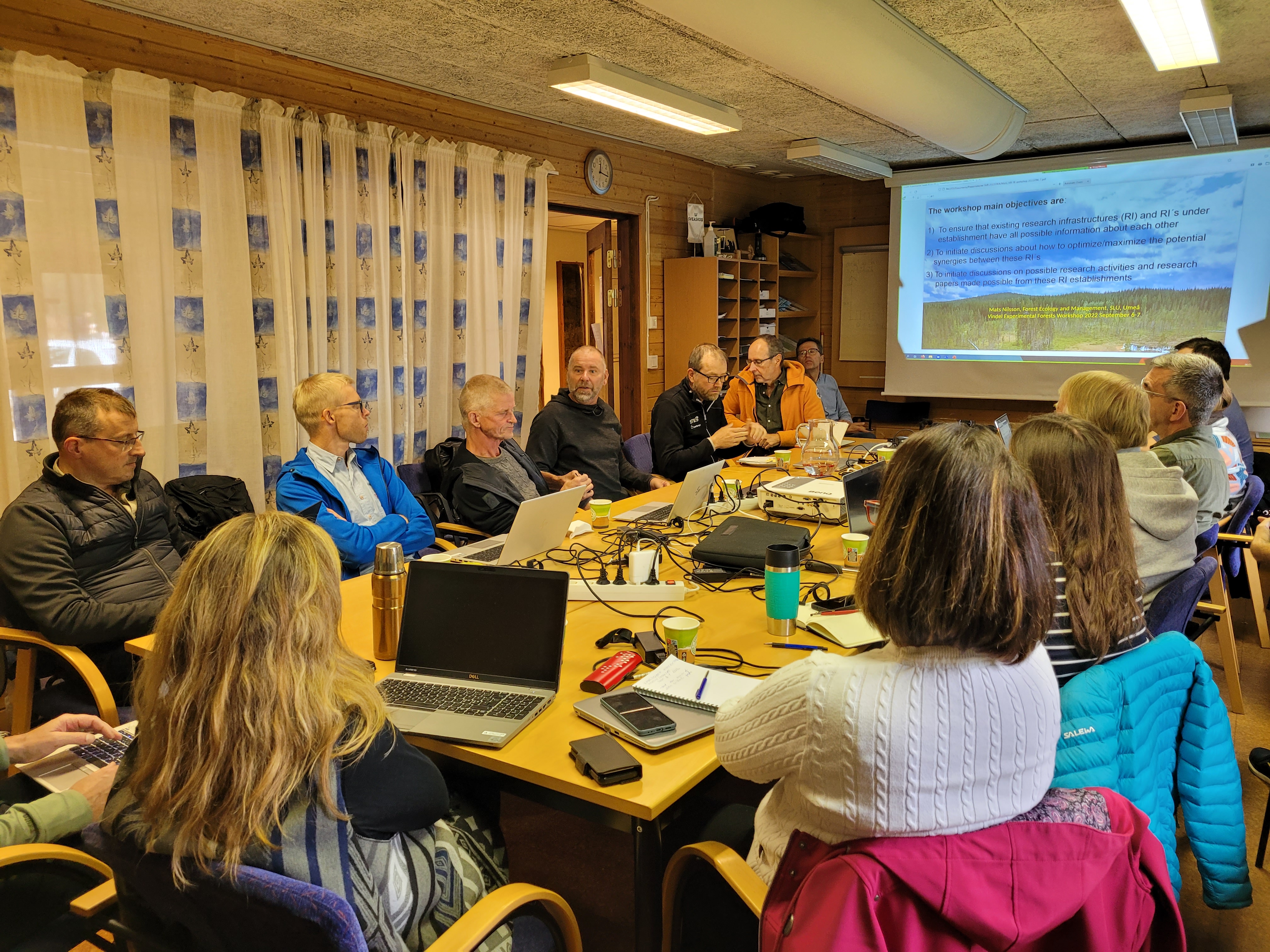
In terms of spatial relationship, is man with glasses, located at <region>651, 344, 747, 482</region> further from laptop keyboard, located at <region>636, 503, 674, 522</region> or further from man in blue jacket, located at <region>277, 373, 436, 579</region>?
man in blue jacket, located at <region>277, 373, 436, 579</region>

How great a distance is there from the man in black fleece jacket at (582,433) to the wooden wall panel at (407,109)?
1.69m

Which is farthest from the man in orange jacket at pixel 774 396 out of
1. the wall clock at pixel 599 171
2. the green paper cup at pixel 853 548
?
the green paper cup at pixel 853 548

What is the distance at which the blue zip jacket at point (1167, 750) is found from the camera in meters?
1.48

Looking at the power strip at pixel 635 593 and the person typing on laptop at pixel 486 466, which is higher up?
the person typing on laptop at pixel 486 466

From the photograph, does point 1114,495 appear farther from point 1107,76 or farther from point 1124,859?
point 1107,76

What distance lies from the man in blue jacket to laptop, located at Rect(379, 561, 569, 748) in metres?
1.13

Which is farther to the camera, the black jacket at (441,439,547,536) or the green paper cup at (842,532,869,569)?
the black jacket at (441,439,547,536)

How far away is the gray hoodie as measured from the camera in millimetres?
2182

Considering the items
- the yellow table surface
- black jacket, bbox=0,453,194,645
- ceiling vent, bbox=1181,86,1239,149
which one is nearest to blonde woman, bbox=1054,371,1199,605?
the yellow table surface

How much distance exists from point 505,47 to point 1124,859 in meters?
3.91

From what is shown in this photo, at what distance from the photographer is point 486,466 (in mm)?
3408

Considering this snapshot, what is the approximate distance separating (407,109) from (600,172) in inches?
65.0

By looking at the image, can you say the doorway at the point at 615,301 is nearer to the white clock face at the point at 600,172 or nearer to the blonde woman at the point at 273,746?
the white clock face at the point at 600,172

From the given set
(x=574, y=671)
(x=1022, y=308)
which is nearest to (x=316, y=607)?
(x=574, y=671)
